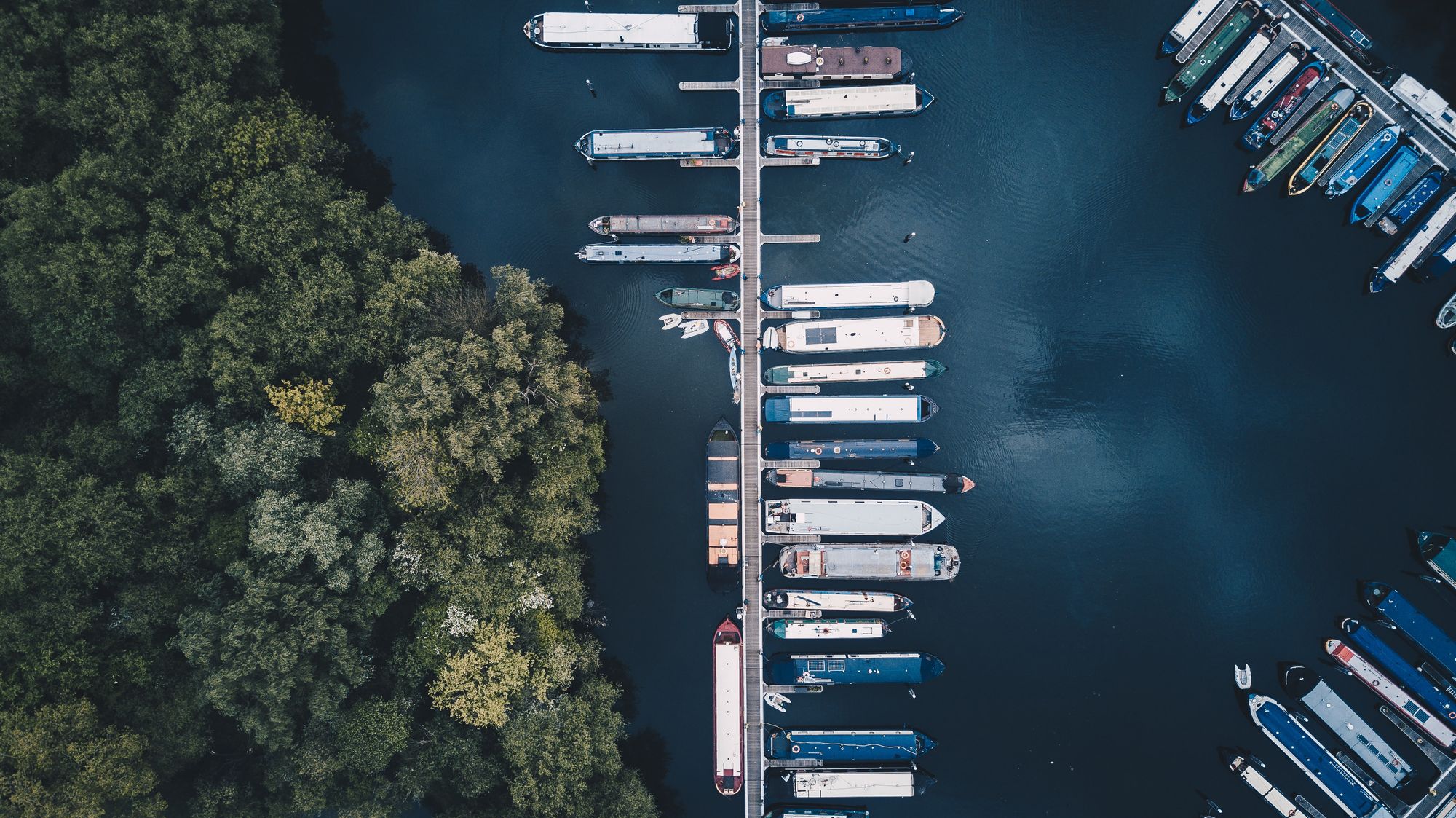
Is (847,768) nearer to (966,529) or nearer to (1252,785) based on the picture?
(966,529)

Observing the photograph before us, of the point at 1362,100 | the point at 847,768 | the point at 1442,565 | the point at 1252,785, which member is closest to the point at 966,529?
the point at 847,768

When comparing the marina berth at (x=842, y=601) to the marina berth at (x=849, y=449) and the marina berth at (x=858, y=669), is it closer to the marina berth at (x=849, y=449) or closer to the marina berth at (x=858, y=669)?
the marina berth at (x=858, y=669)

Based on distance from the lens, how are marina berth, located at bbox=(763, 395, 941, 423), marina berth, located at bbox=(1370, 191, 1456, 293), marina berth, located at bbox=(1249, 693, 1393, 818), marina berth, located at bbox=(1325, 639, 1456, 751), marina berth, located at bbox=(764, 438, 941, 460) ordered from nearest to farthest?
marina berth, located at bbox=(1325, 639, 1456, 751), marina berth, located at bbox=(1249, 693, 1393, 818), marina berth, located at bbox=(1370, 191, 1456, 293), marina berth, located at bbox=(763, 395, 941, 423), marina berth, located at bbox=(764, 438, 941, 460)

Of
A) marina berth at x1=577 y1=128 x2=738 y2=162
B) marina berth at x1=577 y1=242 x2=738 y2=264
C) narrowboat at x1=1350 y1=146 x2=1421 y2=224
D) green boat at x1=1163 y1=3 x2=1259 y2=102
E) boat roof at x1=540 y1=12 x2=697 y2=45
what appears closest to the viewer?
narrowboat at x1=1350 y1=146 x2=1421 y2=224

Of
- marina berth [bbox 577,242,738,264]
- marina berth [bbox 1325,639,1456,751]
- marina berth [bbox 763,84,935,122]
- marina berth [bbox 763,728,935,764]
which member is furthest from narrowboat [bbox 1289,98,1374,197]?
marina berth [bbox 763,728,935,764]

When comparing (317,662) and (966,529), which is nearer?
(317,662)

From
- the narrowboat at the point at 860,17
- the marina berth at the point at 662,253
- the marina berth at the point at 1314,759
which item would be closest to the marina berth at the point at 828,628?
the marina berth at the point at 662,253

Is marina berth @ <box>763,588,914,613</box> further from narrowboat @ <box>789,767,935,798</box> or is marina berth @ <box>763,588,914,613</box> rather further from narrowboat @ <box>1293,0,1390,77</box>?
narrowboat @ <box>1293,0,1390,77</box>
